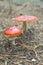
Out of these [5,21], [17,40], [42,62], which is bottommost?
[42,62]

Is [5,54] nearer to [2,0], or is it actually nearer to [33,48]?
[33,48]

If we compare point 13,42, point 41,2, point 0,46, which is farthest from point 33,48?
point 41,2

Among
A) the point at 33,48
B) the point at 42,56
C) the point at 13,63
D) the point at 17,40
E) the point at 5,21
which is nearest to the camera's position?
the point at 13,63

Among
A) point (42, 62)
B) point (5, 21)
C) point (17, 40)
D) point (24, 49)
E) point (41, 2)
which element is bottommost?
point (42, 62)

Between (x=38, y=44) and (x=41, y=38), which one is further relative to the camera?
(x=41, y=38)

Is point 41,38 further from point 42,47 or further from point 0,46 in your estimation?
point 0,46

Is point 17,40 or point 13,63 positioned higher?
point 17,40

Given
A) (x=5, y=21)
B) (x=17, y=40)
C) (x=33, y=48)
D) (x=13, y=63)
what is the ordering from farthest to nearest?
Result: 1. (x=5, y=21)
2. (x=17, y=40)
3. (x=33, y=48)
4. (x=13, y=63)

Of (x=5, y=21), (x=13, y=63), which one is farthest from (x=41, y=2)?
(x=13, y=63)

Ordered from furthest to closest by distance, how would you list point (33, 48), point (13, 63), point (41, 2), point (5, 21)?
point (41, 2) < point (5, 21) < point (33, 48) < point (13, 63)
